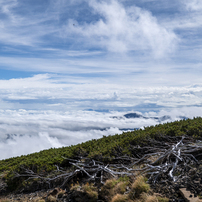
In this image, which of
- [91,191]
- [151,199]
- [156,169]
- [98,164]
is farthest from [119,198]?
[98,164]

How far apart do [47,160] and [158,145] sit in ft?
Answer: 21.2

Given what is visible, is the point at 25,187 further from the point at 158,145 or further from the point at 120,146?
the point at 158,145

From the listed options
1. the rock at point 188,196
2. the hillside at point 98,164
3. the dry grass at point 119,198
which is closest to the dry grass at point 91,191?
the hillside at point 98,164

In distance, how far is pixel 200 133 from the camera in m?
10.8

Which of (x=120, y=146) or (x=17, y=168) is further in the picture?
(x=17, y=168)

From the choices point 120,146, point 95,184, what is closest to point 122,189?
point 95,184

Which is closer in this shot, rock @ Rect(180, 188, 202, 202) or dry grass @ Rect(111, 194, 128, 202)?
rock @ Rect(180, 188, 202, 202)

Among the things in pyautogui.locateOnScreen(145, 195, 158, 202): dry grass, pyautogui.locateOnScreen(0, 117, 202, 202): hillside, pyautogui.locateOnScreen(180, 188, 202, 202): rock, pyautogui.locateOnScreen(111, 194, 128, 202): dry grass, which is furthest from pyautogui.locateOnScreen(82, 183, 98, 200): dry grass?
pyautogui.locateOnScreen(180, 188, 202, 202): rock

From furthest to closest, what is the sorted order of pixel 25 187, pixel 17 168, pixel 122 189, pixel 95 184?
pixel 17 168
pixel 25 187
pixel 95 184
pixel 122 189

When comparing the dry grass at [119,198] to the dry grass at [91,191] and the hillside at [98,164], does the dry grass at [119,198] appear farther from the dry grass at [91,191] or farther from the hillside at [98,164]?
the hillside at [98,164]

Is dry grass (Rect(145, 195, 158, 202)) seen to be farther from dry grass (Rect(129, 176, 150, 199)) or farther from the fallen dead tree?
the fallen dead tree

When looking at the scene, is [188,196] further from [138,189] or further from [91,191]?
[91,191]

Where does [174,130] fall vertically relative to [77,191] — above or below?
above

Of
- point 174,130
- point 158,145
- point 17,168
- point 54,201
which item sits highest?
point 174,130
